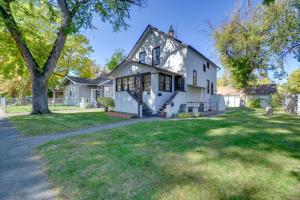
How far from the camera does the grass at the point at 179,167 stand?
3.03m

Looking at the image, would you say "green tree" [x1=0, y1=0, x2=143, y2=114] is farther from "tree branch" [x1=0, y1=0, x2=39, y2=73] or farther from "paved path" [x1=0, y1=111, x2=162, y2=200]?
"paved path" [x1=0, y1=111, x2=162, y2=200]

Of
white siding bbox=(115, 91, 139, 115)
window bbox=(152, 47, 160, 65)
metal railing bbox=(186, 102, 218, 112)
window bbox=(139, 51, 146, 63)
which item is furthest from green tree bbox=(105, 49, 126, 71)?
metal railing bbox=(186, 102, 218, 112)

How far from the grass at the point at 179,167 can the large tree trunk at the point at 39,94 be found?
963 cm

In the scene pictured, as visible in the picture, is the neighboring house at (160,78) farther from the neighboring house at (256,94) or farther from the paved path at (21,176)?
the neighboring house at (256,94)

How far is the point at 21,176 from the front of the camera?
3.89 meters

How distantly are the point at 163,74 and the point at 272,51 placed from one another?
9837 millimetres

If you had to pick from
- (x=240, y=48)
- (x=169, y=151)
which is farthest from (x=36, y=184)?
(x=240, y=48)

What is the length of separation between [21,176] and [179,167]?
11.5 feet

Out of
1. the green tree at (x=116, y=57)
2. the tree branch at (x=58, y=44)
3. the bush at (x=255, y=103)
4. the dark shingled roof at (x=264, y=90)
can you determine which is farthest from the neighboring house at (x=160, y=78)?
the dark shingled roof at (x=264, y=90)

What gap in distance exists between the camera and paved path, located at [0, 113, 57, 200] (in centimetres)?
319

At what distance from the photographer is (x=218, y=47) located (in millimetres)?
26188

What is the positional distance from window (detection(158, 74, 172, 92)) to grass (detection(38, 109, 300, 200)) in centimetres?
938

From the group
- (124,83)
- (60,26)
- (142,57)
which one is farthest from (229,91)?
(60,26)

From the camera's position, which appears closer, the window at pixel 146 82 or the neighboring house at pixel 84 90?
the window at pixel 146 82
